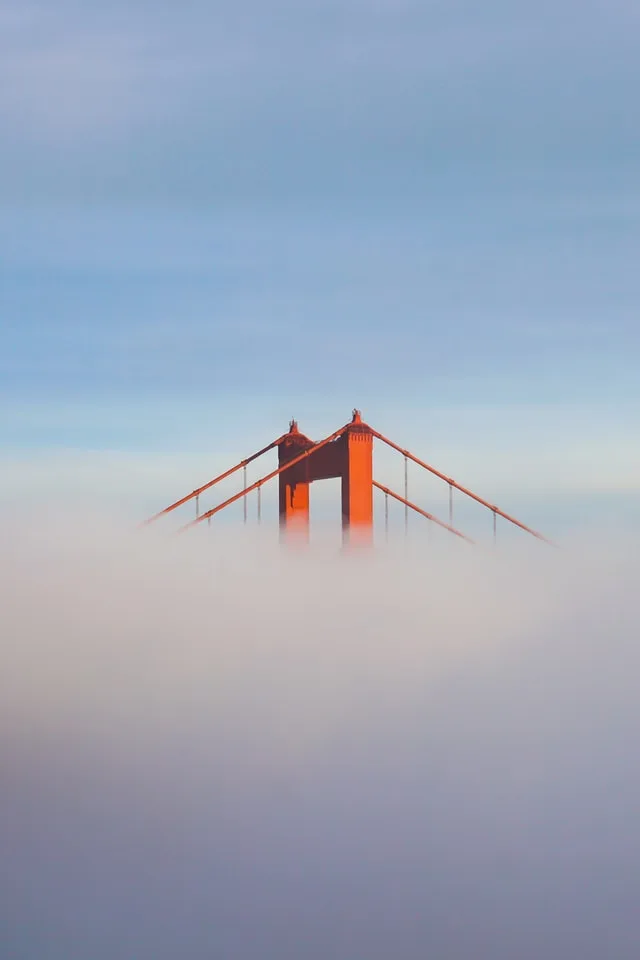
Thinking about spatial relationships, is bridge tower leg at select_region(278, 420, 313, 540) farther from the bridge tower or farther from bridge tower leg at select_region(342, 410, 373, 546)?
bridge tower leg at select_region(342, 410, 373, 546)

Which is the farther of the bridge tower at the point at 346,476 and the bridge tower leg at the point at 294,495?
the bridge tower leg at the point at 294,495

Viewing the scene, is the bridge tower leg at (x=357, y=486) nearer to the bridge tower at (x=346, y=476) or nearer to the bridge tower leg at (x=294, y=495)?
the bridge tower at (x=346, y=476)

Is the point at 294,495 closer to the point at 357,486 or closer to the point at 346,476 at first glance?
the point at 346,476

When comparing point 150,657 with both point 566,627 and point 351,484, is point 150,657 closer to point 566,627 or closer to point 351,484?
point 566,627

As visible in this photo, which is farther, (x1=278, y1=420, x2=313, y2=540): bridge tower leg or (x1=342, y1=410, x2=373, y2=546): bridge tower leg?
(x1=278, y1=420, x2=313, y2=540): bridge tower leg
